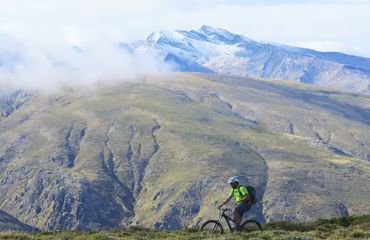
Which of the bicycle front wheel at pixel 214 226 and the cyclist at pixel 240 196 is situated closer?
the cyclist at pixel 240 196

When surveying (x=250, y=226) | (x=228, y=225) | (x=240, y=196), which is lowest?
(x=228, y=225)

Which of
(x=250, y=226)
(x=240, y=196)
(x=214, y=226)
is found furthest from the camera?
(x=250, y=226)

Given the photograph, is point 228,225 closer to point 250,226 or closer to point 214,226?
point 214,226

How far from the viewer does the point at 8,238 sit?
35094mm

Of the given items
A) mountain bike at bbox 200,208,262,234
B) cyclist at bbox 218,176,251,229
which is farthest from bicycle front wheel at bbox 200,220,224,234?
cyclist at bbox 218,176,251,229

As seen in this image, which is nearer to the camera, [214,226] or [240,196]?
[240,196]

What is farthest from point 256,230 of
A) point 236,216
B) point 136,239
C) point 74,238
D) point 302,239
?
point 74,238

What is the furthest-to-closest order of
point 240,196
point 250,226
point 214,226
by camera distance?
point 250,226
point 214,226
point 240,196

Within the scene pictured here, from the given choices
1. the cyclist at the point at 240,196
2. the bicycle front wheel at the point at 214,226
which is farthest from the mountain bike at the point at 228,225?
the cyclist at the point at 240,196

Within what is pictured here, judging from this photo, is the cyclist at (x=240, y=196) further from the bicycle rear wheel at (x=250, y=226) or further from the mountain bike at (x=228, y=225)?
the bicycle rear wheel at (x=250, y=226)

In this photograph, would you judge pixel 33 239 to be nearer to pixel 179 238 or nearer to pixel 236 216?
pixel 179 238

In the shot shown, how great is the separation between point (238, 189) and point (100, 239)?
888 centimetres

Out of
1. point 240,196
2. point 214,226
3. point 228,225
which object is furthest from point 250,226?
point 240,196

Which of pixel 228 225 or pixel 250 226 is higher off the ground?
pixel 250 226
